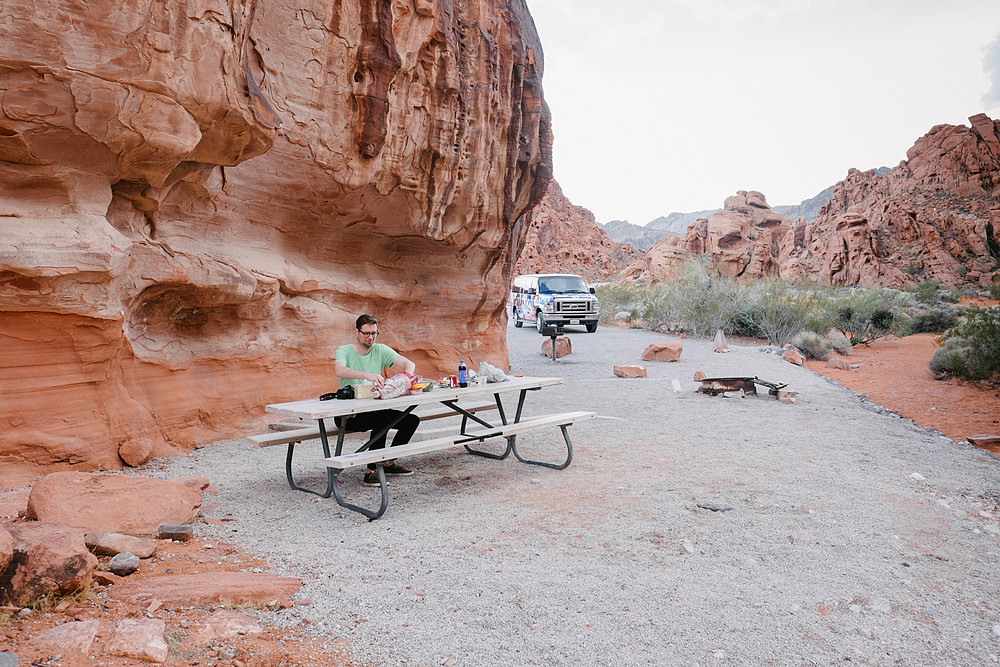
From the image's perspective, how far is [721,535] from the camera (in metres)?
3.88

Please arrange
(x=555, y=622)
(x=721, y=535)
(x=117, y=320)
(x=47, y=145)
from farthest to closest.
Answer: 1. (x=117, y=320)
2. (x=47, y=145)
3. (x=721, y=535)
4. (x=555, y=622)

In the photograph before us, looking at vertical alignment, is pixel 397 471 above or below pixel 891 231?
below

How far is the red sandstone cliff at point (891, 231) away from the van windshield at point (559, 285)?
67.2 ft

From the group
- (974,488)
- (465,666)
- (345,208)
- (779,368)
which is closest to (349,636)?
(465,666)

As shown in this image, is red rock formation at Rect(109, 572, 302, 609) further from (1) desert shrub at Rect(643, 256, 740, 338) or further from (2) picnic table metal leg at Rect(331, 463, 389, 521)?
(1) desert shrub at Rect(643, 256, 740, 338)

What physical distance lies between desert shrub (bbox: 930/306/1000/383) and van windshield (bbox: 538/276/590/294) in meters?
10.7

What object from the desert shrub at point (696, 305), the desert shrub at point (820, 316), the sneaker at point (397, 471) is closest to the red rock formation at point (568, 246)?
the desert shrub at point (696, 305)

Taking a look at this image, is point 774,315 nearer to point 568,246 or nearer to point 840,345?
point 840,345

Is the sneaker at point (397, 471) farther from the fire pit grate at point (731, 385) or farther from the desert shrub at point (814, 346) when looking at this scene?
the desert shrub at point (814, 346)

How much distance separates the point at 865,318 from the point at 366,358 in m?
21.4

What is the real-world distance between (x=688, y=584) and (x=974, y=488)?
3.56 metres

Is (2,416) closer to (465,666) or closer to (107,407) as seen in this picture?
(107,407)

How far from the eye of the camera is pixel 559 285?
21078 mm

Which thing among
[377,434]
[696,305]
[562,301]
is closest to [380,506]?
[377,434]
